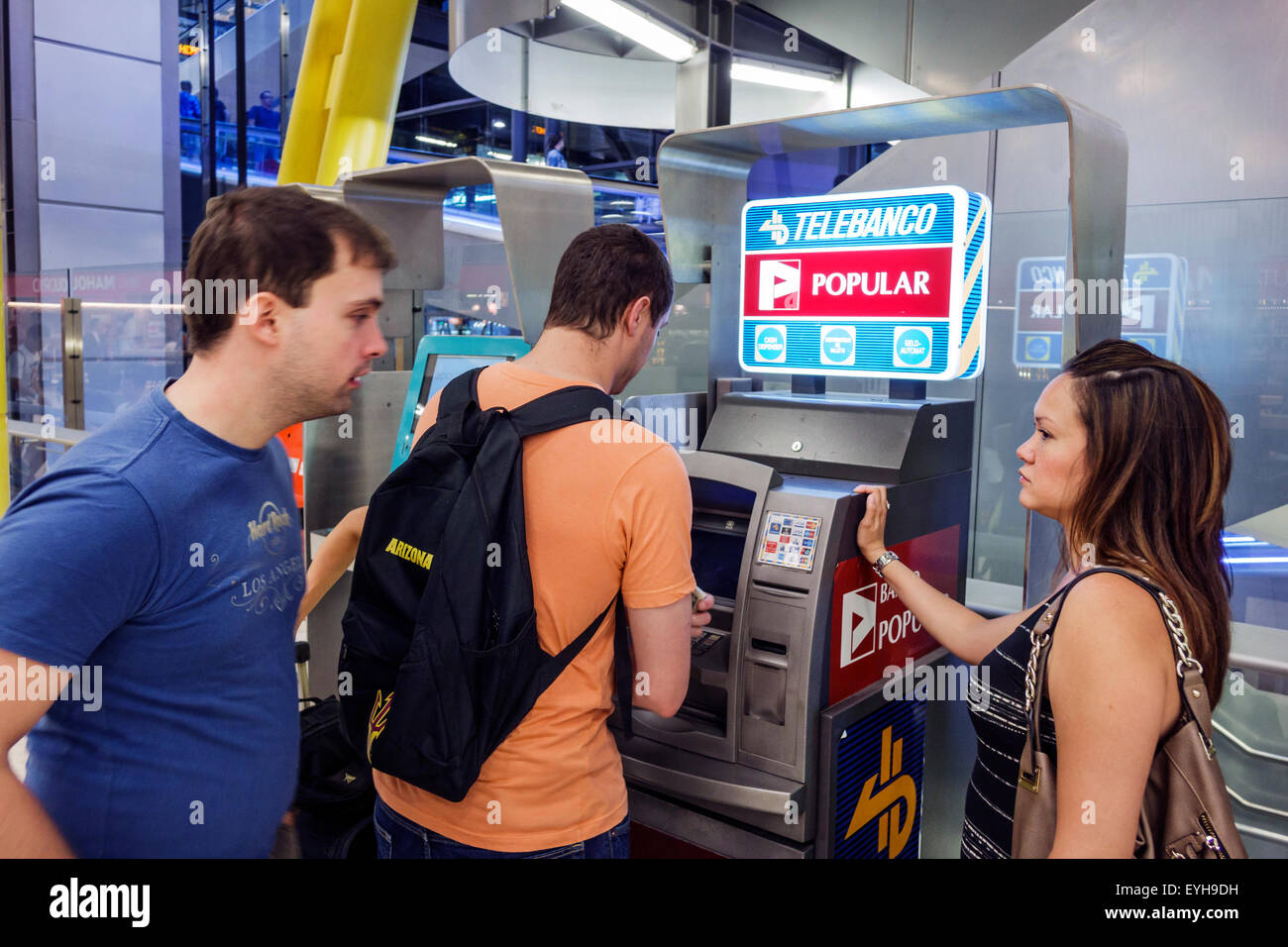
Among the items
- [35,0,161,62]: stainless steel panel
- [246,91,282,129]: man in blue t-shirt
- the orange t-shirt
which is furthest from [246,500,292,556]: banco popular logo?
[246,91,282,129]: man in blue t-shirt

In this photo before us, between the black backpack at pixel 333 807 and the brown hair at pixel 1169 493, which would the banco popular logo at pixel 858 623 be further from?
the black backpack at pixel 333 807

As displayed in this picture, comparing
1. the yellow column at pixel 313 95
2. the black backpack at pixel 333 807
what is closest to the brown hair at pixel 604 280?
the black backpack at pixel 333 807

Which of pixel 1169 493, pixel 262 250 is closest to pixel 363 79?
pixel 262 250

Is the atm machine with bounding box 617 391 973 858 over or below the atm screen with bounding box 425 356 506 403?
below

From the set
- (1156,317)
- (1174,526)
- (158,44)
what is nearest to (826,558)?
(1174,526)

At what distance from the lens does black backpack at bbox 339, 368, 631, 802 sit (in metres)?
1.48

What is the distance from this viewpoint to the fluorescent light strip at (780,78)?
4.39 metres

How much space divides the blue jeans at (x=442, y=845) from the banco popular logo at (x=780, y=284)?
1.41 m

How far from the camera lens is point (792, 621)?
6.64 feet

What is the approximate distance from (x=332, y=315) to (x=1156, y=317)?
174 inches

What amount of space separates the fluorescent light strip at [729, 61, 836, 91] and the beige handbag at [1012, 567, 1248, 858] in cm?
342

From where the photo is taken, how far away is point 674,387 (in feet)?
20.5

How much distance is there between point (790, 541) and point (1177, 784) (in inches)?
36.0

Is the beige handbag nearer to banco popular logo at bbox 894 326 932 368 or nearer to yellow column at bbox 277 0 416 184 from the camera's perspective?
banco popular logo at bbox 894 326 932 368
